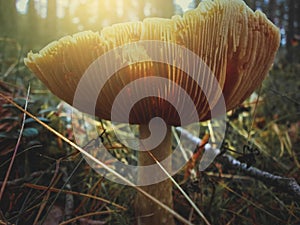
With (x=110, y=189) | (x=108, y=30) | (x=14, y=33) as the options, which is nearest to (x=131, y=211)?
(x=110, y=189)

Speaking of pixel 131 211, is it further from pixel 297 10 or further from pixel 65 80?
A: pixel 297 10

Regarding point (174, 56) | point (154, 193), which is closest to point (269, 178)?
point (154, 193)

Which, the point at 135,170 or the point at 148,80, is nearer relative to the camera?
the point at 148,80

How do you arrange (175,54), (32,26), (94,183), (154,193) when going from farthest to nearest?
(32,26) < (94,183) < (154,193) < (175,54)

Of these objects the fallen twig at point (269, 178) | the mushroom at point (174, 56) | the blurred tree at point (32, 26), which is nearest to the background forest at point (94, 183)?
the fallen twig at point (269, 178)

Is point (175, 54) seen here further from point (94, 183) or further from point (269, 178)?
point (94, 183)

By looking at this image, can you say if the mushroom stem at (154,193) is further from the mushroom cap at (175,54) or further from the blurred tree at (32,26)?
the blurred tree at (32,26)
